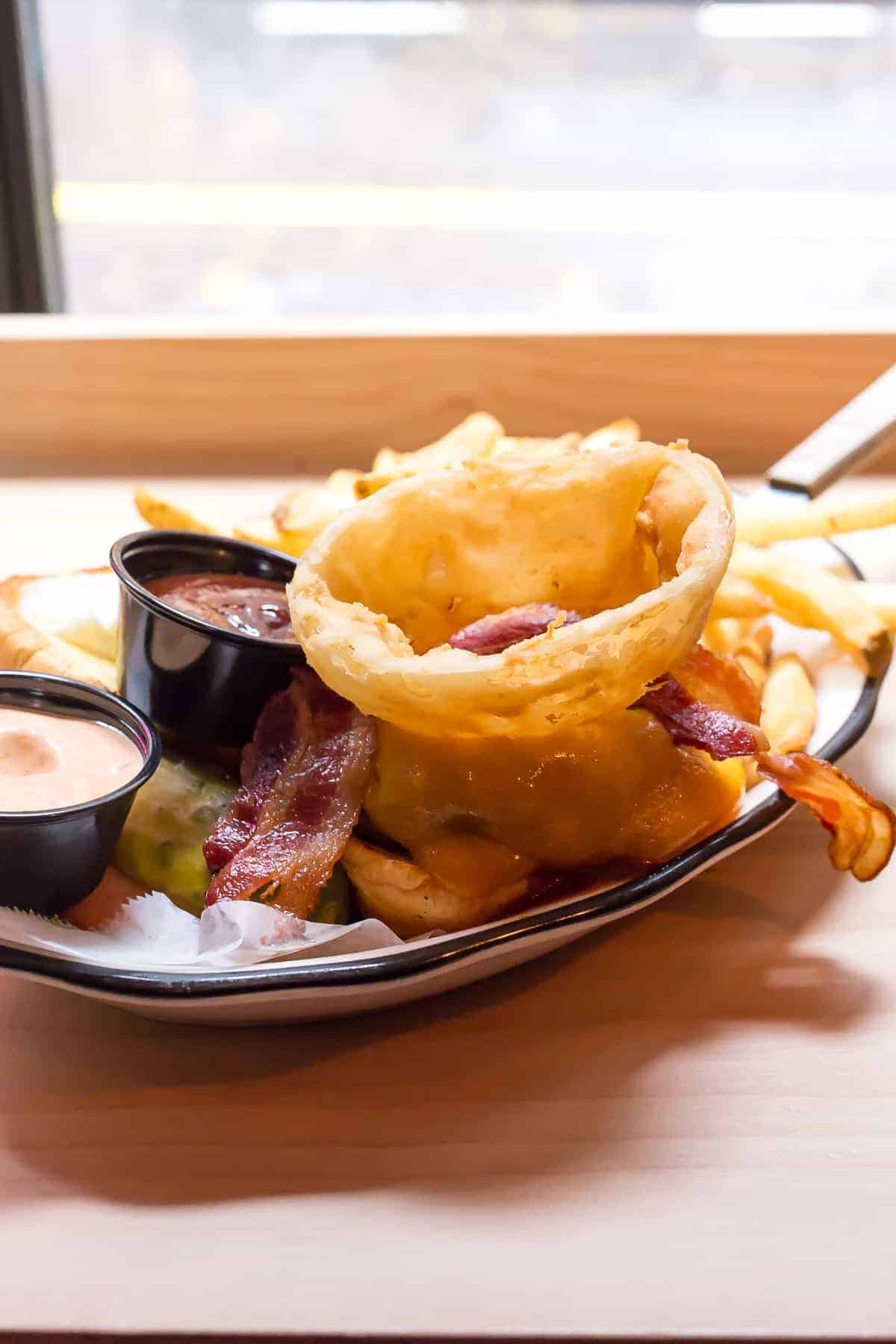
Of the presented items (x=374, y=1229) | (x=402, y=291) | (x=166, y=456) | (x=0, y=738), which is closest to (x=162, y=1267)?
(x=374, y=1229)

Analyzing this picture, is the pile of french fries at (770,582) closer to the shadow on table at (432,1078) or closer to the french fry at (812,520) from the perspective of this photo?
the french fry at (812,520)

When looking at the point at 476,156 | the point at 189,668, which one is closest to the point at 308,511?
the point at 189,668

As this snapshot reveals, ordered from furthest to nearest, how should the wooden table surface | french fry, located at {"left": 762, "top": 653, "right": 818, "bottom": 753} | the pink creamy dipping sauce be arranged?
1. french fry, located at {"left": 762, "top": 653, "right": 818, "bottom": 753}
2. the pink creamy dipping sauce
3. the wooden table surface

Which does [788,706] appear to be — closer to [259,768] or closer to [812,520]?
[812,520]

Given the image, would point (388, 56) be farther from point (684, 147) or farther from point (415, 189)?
point (684, 147)

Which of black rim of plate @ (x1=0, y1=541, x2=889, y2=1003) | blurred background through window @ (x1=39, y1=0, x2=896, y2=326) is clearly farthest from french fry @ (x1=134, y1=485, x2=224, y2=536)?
blurred background through window @ (x1=39, y1=0, x2=896, y2=326)

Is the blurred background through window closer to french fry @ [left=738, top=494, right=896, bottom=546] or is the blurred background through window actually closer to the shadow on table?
french fry @ [left=738, top=494, right=896, bottom=546]
